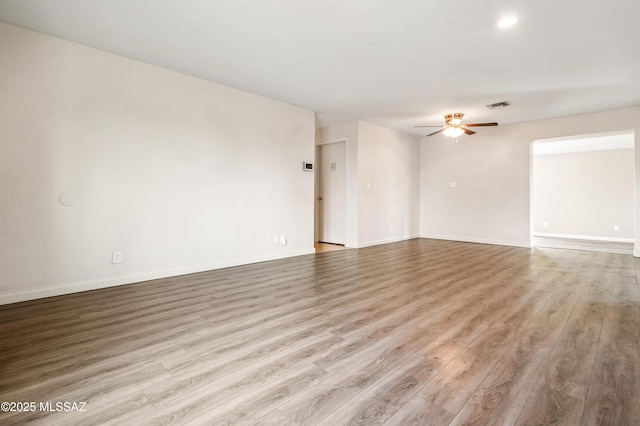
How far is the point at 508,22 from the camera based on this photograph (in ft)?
8.87

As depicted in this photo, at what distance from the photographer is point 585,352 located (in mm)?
1947

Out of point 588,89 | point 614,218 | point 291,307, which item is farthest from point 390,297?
point 614,218

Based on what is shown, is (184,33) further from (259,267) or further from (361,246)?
(361,246)

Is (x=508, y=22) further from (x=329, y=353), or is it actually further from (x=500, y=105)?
(x=329, y=353)

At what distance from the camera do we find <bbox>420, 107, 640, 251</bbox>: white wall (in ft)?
18.7

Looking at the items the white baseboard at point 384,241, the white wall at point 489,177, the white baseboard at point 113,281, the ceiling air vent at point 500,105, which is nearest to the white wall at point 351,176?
the white baseboard at point 384,241

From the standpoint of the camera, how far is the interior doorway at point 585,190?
25.7 ft

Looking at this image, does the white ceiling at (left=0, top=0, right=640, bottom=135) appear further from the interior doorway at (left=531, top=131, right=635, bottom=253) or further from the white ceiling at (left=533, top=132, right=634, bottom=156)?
the interior doorway at (left=531, top=131, right=635, bottom=253)

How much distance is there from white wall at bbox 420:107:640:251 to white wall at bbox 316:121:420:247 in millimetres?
414

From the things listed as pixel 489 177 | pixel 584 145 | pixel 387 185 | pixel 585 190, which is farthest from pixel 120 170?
pixel 585 190

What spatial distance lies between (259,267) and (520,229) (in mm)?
5494

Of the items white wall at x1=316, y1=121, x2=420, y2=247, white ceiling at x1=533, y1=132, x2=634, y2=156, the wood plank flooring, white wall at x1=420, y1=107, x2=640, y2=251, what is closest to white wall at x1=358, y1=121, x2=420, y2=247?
white wall at x1=316, y1=121, x2=420, y2=247

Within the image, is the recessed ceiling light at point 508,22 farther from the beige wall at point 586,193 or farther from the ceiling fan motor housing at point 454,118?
the beige wall at point 586,193

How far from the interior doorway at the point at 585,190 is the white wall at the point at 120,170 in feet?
21.7
